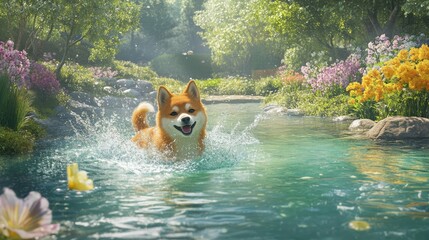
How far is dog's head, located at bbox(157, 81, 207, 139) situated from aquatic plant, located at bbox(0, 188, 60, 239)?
194 inches

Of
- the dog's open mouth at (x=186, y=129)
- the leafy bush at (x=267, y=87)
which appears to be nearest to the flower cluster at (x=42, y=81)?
the dog's open mouth at (x=186, y=129)

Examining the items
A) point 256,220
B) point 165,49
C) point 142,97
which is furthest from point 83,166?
point 165,49

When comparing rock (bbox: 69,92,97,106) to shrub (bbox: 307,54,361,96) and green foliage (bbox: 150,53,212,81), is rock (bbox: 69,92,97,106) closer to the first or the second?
shrub (bbox: 307,54,361,96)

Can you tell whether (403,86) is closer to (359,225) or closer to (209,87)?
(359,225)

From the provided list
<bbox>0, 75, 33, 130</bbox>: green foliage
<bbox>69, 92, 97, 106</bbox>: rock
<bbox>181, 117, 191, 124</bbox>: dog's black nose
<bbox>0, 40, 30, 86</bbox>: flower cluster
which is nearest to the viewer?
<bbox>181, 117, 191, 124</bbox>: dog's black nose

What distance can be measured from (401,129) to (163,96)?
21.6 ft

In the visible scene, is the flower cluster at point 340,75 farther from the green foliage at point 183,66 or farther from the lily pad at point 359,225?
the green foliage at point 183,66

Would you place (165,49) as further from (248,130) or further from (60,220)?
(60,220)

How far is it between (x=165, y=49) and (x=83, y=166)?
5332 centimetres

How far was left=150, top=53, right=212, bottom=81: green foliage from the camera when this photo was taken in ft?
162

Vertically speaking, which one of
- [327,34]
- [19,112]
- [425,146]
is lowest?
[425,146]

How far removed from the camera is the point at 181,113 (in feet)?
26.1

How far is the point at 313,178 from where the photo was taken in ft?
24.1

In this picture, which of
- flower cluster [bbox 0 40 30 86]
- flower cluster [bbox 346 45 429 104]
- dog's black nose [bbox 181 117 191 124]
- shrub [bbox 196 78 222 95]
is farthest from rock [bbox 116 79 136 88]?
dog's black nose [bbox 181 117 191 124]
